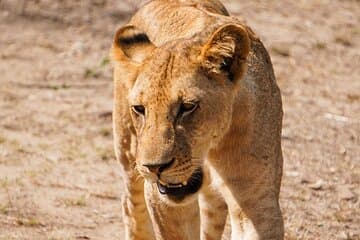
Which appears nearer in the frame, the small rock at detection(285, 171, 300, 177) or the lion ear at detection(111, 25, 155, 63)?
the lion ear at detection(111, 25, 155, 63)

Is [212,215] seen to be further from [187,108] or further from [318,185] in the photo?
[318,185]

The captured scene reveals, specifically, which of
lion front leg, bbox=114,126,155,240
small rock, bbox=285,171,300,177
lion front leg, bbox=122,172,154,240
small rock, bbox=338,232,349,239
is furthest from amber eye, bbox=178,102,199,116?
small rock, bbox=285,171,300,177

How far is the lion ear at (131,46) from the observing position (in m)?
4.20

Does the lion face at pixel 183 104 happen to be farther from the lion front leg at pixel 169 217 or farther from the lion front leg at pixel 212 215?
the lion front leg at pixel 212 215

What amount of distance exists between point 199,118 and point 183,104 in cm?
9

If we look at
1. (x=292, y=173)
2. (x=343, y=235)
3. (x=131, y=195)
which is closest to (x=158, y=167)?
(x=131, y=195)

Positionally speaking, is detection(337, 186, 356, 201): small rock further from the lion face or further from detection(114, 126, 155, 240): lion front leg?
the lion face

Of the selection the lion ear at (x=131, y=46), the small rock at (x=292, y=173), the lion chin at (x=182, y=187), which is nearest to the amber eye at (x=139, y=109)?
the lion chin at (x=182, y=187)

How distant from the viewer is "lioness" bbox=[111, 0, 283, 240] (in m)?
3.77

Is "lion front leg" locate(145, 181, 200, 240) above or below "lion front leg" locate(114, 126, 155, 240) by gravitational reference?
above

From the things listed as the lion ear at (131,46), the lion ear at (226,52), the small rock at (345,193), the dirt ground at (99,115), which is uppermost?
the lion ear at (226,52)

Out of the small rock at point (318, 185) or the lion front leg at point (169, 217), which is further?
the small rock at point (318, 185)

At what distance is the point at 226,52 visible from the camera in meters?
3.88

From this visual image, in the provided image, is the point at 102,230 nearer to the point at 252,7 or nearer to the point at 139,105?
the point at 139,105
